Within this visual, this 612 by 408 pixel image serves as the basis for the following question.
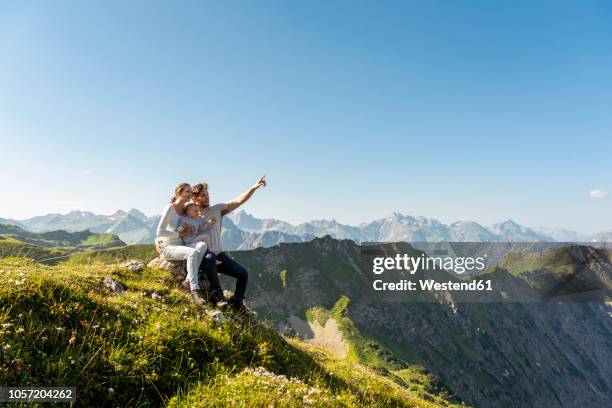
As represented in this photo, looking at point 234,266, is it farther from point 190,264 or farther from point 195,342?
point 195,342

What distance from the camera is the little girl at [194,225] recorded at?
12.6 m

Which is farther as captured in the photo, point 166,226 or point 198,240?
point 166,226

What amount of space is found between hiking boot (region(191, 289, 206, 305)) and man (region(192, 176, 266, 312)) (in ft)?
2.15

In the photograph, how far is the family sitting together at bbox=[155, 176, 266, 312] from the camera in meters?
11.8

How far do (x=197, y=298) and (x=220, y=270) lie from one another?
2.19m

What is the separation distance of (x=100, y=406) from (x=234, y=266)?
7269 mm

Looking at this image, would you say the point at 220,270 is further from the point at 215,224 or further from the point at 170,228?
the point at 170,228

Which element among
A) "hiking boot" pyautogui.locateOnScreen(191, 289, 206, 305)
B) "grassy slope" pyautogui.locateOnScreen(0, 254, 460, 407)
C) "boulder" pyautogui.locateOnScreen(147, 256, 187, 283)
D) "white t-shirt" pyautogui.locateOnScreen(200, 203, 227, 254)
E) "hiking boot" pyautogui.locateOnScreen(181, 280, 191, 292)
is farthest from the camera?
"boulder" pyautogui.locateOnScreen(147, 256, 187, 283)

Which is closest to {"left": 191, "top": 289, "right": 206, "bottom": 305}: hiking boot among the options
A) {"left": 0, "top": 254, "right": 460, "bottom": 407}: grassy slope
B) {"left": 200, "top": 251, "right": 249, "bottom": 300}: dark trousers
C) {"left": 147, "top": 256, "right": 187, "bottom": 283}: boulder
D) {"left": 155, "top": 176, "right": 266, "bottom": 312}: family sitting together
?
{"left": 155, "top": 176, "right": 266, "bottom": 312}: family sitting together

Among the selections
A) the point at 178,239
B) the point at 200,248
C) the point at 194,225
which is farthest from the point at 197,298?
the point at 194,225

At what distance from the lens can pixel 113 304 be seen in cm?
802

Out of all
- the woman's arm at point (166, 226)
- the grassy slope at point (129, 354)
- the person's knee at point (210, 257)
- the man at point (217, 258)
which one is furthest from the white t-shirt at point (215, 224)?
the grassy slope at point (129, 354)

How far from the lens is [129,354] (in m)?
6.56

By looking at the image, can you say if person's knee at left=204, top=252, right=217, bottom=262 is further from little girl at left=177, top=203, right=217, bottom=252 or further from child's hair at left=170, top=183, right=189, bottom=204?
child's hair at left=170, top=183, right=189, bottom=204
